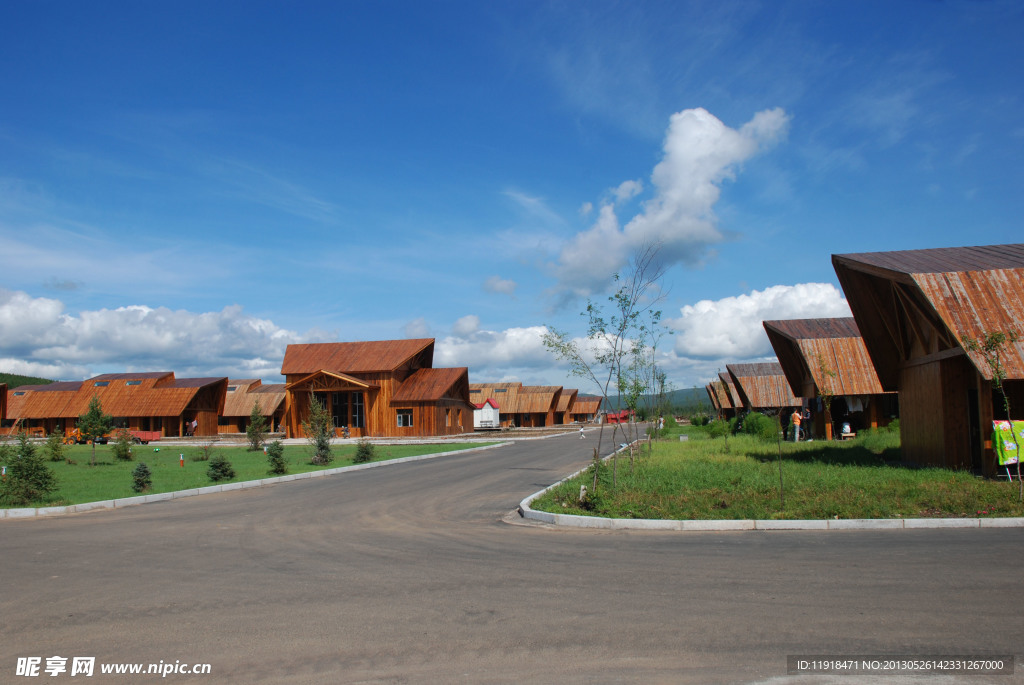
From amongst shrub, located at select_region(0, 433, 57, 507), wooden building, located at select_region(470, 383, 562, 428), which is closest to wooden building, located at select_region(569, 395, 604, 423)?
wooden building, located at select_region(470, 383, 562, 428)

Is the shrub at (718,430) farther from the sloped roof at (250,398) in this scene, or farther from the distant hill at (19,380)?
the distant hill at (19,380)

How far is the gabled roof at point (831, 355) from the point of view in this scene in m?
27.2

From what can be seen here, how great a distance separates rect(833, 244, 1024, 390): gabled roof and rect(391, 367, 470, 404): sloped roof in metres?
32.3

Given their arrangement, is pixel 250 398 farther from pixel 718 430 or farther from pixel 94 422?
pixel 718 430

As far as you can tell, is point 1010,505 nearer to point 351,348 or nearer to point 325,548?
point 325,548

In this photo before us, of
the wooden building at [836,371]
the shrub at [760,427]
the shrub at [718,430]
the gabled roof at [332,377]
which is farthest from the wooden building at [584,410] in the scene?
the wooden building at [836,371]

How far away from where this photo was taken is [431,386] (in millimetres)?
48750

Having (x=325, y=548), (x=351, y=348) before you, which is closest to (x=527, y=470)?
(x=325, y=548)

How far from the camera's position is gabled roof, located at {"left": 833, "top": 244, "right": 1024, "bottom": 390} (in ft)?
45.2

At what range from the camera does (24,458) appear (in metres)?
15.0

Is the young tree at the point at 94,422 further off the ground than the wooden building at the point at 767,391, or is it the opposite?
the wooden building at the point at 767,391

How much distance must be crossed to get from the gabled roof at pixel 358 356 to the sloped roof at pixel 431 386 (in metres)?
1.41

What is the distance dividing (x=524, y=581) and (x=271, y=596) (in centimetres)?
254

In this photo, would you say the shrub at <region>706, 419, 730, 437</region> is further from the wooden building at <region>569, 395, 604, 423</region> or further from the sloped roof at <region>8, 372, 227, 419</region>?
the wooden building at <region>569, 395, 604, 423</region>
